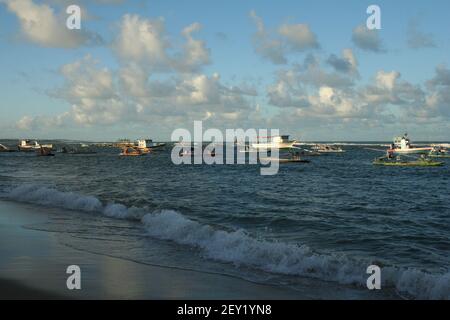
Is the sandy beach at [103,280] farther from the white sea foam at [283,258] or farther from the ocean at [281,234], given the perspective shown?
the white sea foam at [283,258]

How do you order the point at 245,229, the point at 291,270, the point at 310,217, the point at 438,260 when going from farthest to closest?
the point at 310,217, the point at 245,229, the point at 438,260, the point at 291,270

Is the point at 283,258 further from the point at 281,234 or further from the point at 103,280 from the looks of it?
the point at 103,280

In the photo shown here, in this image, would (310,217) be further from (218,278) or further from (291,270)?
(218,278)

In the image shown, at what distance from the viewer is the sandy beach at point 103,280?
12203 mm

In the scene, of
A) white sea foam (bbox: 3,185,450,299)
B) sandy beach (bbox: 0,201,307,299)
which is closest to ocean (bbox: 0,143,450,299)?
white sea foam (bbox: 3,185,450,299)

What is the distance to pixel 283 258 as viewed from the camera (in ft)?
52.2

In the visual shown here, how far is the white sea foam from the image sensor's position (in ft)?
43.6

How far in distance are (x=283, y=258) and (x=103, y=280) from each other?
602 centimetres

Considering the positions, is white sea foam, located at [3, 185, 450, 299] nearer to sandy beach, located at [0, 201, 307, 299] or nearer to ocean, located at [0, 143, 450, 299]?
ocean, located at [0, 143, 450, 299]

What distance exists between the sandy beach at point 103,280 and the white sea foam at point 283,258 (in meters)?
2.21

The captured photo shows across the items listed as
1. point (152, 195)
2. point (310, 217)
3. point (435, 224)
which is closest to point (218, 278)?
point (310, 217)
